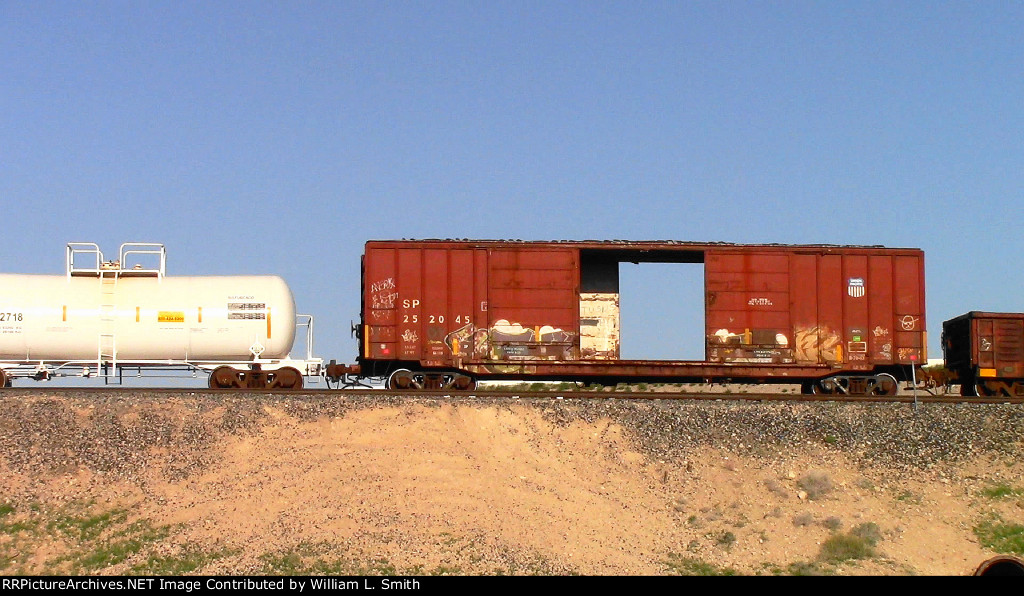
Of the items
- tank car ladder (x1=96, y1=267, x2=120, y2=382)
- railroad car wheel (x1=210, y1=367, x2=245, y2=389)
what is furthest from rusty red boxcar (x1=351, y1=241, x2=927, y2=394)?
tank car ladder (x1=96, y1=267, x2=120, y2=382)

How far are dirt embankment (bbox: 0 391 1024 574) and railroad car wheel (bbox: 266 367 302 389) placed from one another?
3515 mm

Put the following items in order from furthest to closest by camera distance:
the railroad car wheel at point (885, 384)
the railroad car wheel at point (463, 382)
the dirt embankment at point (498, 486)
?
the railroad car wheel at point (885, 384) → the railroad car wheel at point (463, 382) → the dirt embankment at point (498, 486)

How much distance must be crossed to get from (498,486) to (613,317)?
27.5ft

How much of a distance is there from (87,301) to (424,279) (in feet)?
24.5

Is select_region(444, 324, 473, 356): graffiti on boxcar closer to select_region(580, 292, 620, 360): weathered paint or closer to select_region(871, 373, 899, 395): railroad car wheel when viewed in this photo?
select_region(580, 292, 620, 360): weathered paint

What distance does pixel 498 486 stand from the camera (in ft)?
52.4

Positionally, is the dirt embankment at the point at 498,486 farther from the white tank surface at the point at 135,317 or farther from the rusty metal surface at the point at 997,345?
the rusty metal surface at the point at 997,345

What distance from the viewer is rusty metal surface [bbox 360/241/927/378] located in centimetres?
2202

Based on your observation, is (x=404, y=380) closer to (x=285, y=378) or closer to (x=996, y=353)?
(x=285, y=378)

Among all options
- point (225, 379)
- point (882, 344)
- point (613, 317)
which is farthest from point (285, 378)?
point (882, 344)

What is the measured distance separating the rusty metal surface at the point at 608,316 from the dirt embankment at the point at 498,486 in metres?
3.64

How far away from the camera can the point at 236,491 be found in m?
15.5

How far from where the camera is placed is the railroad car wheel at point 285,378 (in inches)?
862

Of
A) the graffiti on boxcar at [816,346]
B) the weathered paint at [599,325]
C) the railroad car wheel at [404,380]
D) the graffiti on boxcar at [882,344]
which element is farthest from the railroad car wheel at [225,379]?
the graffiti on boxcar at [882,344]
